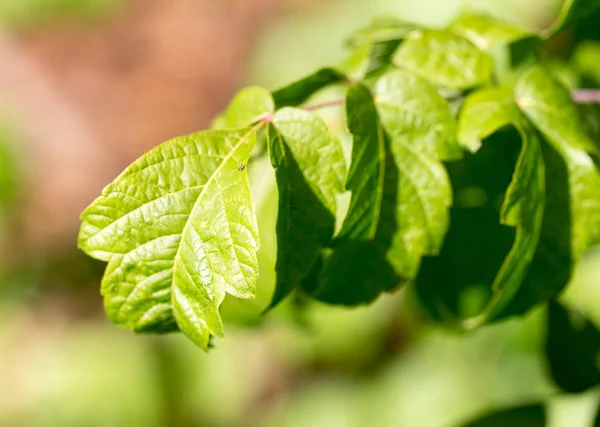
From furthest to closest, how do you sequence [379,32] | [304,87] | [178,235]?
1. [379,32]
2. [304,87]
3. [178,235]

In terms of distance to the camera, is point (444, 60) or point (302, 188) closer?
point (302, 188)

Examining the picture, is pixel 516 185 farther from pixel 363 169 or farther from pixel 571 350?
pixel 571 350

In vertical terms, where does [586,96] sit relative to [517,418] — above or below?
above

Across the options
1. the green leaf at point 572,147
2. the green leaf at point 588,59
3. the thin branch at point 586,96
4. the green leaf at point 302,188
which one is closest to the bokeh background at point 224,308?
the green leaf at point 588,59

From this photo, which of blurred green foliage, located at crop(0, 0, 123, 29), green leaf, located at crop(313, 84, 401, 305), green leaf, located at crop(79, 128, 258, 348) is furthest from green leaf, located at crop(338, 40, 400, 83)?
blurred green foliage, located at crop(0, 0, 123, 29)

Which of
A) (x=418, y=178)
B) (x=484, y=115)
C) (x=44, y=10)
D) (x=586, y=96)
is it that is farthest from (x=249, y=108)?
(x=44, y=10)

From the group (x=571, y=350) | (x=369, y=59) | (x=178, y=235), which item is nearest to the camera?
(x=178, y=235)

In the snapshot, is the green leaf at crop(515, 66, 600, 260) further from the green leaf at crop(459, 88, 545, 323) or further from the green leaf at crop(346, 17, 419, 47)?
the green leaf at crop(346, 17, 419, 47)
